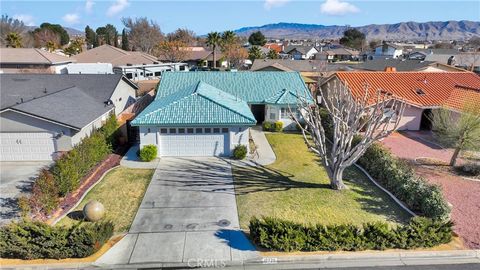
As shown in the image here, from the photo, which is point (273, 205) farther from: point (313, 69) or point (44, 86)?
point (313, 69)

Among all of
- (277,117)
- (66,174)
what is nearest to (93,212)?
(66,174)

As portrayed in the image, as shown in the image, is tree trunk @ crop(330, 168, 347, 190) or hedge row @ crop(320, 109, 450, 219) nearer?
hedge row @ crop(320, 109, 450, 219)

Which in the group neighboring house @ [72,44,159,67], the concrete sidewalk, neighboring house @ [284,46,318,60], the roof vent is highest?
neighboring house @ [284,46,318,60]

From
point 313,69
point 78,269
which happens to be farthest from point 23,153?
point 313,69

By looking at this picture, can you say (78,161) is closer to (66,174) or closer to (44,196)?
(66,174)

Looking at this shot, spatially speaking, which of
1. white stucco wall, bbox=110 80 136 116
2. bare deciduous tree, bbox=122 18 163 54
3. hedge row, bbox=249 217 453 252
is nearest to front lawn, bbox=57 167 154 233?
hedge row, bbox=249 217 453 252

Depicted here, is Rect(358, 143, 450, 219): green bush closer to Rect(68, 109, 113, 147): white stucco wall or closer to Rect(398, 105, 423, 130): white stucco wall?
Rect(398, 105, 423, 130): white stucco wall

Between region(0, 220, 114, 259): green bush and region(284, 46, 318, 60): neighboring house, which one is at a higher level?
region(284, 46, 318, 60): neighboring house
